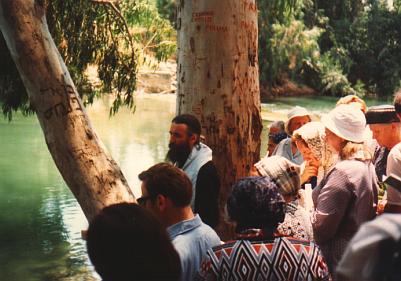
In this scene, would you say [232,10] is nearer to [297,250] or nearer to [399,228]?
[297,250]

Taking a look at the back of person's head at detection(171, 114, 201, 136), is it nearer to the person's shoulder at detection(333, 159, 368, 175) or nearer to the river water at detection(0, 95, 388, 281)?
the person's shoulder at detection(333, 159, 368, 175)

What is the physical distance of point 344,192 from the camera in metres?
2.87

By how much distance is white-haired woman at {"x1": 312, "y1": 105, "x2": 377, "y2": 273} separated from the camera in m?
2.88

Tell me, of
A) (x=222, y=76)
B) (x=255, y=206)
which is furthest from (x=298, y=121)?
(x=255, y=206)

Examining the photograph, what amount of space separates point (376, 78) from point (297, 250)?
37979 mm

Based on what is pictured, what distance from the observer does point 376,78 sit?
38750 millimetres

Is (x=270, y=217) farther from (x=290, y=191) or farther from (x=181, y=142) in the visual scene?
(x=181, y=142)

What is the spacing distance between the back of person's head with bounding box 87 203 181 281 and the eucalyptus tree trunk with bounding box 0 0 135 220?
2162mm

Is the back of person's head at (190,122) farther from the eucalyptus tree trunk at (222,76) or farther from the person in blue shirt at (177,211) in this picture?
the person in blue shirt at (177,211)

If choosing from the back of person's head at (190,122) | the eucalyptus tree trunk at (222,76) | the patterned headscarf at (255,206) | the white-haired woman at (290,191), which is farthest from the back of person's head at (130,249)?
the eucalyptus tree trunk at (222,76)

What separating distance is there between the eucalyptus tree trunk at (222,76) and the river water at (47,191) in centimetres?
402

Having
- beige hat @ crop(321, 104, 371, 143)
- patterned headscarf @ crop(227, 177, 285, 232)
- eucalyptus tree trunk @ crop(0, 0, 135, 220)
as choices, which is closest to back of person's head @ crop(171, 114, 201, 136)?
eucalyptus tree trunk @ crop(0, 0, 135, 220)

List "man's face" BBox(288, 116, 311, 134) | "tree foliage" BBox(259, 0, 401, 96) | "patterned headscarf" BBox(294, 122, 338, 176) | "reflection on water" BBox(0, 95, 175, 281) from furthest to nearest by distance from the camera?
1. "tree foliage" BBox(259, 0, 401, 96)
2. "reflection on water" BBox(0, 95, 175, 281)
3. "man's face" BBox(288, 116, 311, 134)
4. "patterned headscarf" BBox(294, 122, 338, 176)

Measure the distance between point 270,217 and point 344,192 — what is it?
80 centimetres
